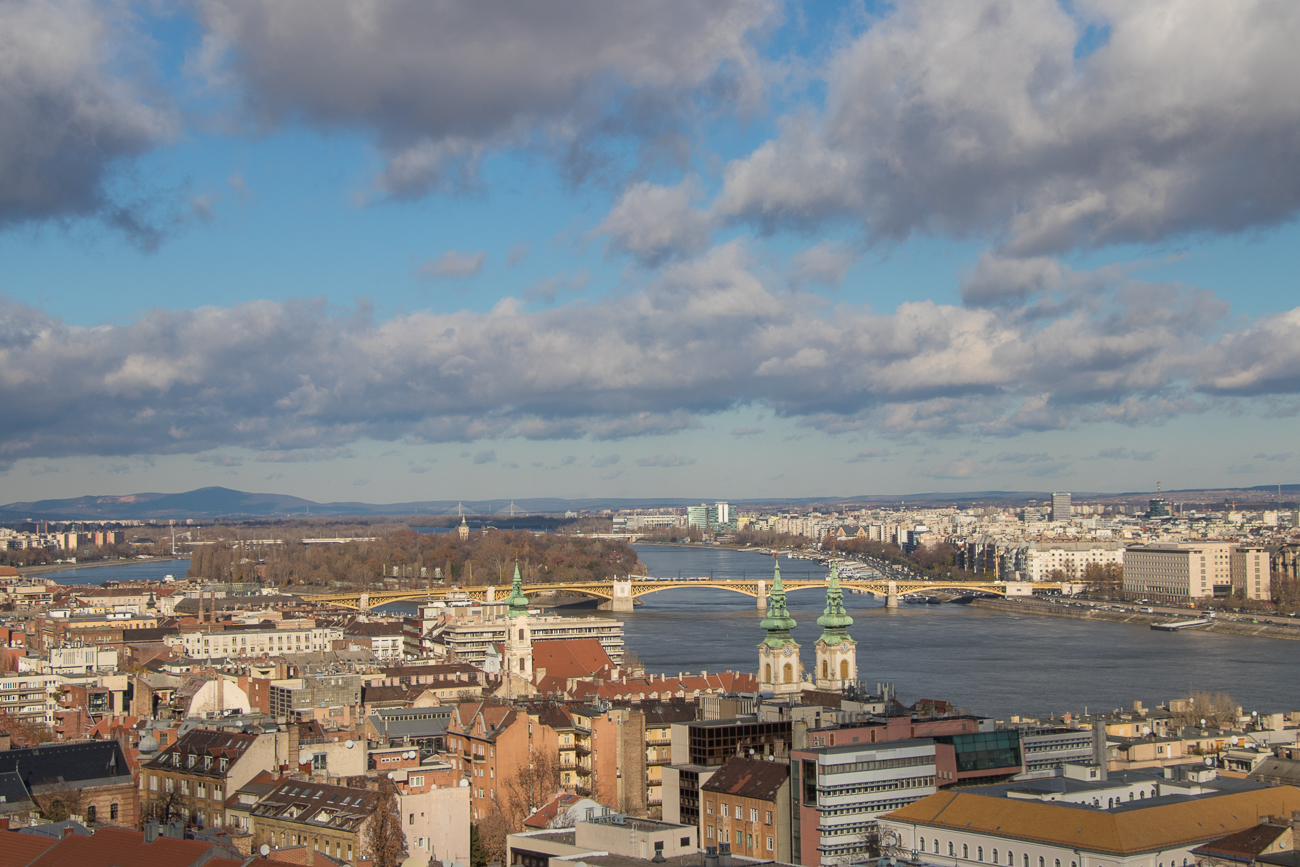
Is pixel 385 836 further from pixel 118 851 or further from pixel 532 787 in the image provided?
pixel 532 787

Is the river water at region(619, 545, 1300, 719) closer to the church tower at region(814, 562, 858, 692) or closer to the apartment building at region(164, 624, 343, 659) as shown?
the church tower at region(814, 562, 858, 692)

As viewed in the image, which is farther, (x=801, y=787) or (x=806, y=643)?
(x=806, y=643)

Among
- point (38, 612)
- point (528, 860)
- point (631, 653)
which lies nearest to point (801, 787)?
point (528, 860)

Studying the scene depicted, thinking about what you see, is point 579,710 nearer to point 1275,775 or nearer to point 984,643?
point 1275,775

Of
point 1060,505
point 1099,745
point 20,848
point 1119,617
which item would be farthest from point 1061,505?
point 20,848

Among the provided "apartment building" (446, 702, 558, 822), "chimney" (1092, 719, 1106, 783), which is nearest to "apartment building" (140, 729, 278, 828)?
"apartment building" (446, 702, 558, 822)

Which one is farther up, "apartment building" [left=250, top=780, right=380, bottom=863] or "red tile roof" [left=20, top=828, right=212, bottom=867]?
"red tile roof" [left=20, top=828, right=212, bottom=867]
